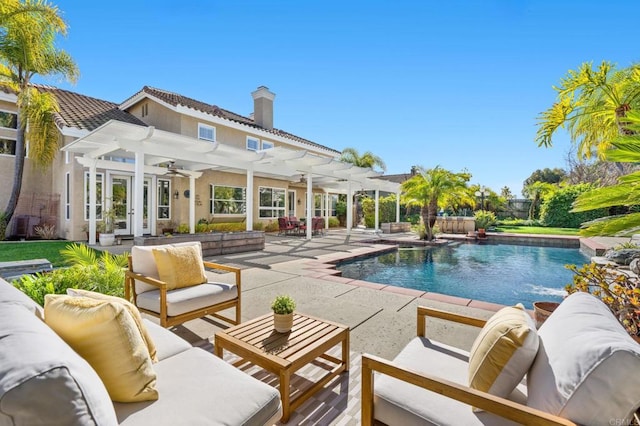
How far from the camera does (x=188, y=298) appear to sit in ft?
12.1

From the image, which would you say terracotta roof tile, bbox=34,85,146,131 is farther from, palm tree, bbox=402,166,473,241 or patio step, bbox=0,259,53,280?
palm tree, bbox=402,166,473,241

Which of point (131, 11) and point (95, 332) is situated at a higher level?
point (131, 11)

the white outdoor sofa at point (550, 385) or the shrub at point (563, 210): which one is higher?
the shrub at point (563, 210)

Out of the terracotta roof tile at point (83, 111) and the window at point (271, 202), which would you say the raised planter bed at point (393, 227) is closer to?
the window at point (271, 202)

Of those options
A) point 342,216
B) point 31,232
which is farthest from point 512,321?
point 342,216

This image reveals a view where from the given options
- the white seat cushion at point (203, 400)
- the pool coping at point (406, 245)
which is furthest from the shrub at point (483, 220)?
the white seat cushion at point (203, 400)

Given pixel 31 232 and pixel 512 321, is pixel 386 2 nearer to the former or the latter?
pixel 512 321

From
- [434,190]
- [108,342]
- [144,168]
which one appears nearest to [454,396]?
[108,342]

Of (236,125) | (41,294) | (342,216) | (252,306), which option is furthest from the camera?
(342,216)

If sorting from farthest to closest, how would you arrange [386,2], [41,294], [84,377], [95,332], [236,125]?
[236,125] < [386,2] < [41,294] < [95,332] < [84,377]

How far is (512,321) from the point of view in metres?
1.74

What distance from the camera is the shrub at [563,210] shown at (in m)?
22.0

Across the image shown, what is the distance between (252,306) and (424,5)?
9391 millimetres

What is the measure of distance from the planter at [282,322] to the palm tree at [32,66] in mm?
13061
